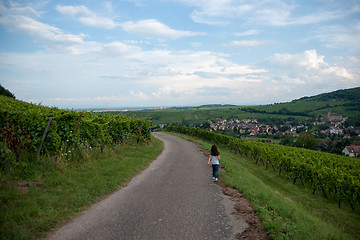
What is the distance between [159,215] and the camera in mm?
5914

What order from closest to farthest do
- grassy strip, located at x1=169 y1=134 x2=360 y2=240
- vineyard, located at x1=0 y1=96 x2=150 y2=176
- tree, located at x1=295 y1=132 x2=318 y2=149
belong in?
1. grassy strip, located at x1=169 y1=134 x2=360 y2=240
2. vineyard, located at x1=0 y1=96 x2=150 y2=176
3. tree, located at x1=295 y1=132 x2=318 y2=149

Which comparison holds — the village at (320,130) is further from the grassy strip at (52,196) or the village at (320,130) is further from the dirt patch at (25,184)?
the dirt patch at (25,184)

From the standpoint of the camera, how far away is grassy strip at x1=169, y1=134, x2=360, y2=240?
5.53m

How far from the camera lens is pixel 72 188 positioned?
7.08 m

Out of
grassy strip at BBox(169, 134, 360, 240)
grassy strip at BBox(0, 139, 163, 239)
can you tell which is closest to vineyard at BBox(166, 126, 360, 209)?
grassy strip at BBox(169, 134, 360, 240)

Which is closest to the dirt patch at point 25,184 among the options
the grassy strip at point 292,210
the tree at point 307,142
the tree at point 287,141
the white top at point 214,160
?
the grassy strip at point 292,210

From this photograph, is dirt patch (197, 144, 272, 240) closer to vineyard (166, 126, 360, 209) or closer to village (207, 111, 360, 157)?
vineyard (166, 126, 360, 209)

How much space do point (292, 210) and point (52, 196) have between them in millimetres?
7810

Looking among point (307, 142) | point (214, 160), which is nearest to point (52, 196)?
point (214, 160)

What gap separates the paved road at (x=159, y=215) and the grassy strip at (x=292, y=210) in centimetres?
104

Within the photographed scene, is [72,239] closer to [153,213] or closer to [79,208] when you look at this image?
[79,208]

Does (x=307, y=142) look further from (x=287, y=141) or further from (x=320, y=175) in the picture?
(x=320, y=175)

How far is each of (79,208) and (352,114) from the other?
151056 mm

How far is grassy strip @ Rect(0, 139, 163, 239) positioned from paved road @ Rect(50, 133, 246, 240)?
0.42m
